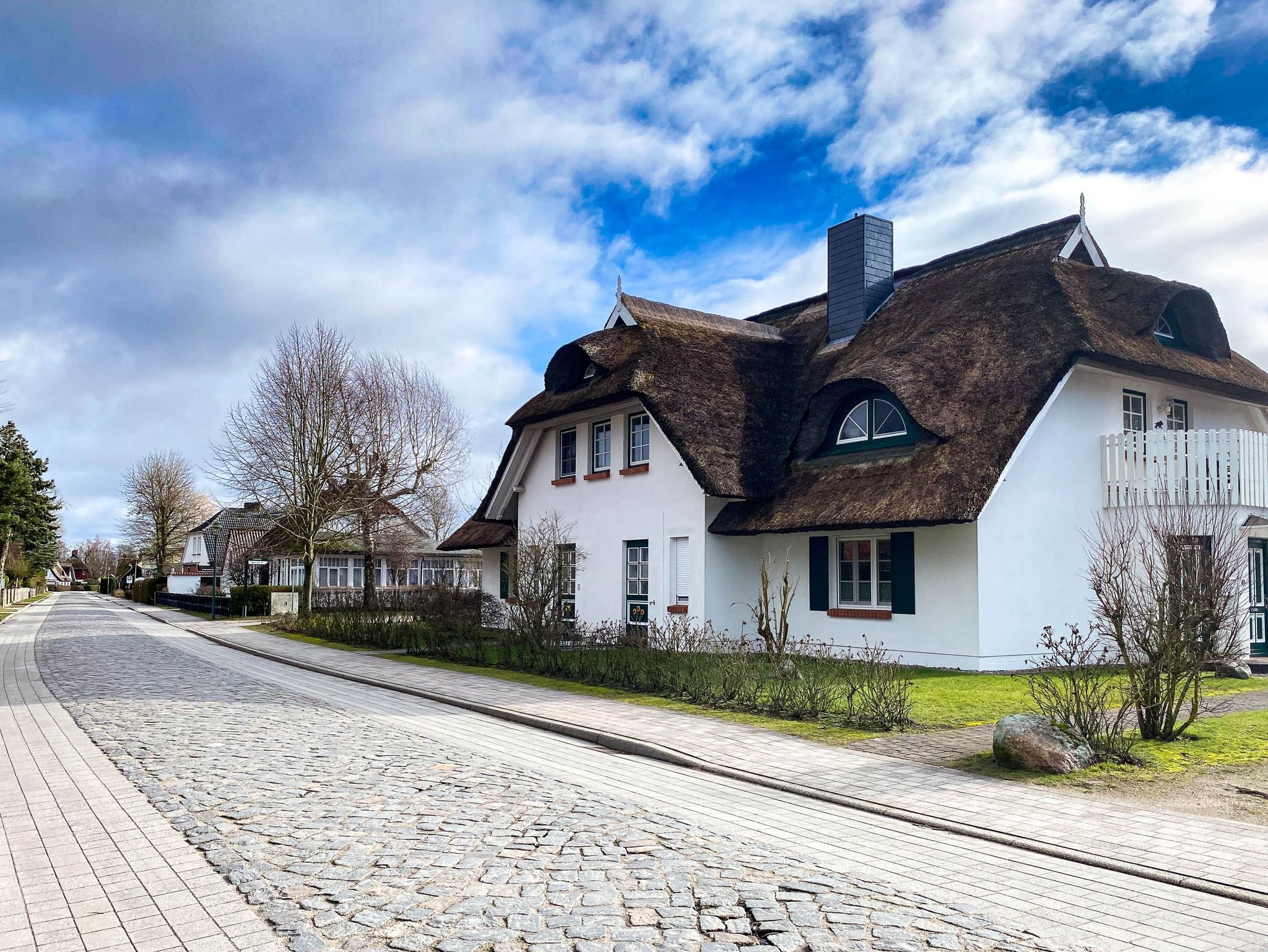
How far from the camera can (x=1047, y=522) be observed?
57.6ft

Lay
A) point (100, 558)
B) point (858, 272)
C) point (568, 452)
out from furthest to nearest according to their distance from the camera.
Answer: point (100, 558) → point (568, 452) → point (858, 272)

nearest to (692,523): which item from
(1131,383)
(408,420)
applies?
(1131,383)

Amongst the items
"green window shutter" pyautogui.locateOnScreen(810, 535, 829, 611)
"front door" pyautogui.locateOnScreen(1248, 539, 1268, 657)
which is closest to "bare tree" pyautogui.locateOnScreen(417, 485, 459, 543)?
"green window shutter" pyautogui.locateOnScreen(810, 535, 829, 611)

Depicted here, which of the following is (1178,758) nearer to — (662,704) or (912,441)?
(662,704)

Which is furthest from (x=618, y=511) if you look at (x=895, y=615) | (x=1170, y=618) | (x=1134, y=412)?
(x=1170, y=618)

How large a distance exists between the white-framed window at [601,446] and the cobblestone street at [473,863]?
14.5 m

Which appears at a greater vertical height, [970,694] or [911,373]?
[911,373]

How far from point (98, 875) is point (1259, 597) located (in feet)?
69.0

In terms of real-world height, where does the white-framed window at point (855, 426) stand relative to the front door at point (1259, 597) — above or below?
above

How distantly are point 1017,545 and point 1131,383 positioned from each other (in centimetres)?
480

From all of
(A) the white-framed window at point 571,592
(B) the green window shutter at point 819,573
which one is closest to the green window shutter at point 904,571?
(B) the green window shutter at point 819,573

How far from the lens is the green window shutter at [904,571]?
1770cm

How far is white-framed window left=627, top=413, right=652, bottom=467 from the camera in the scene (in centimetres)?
2286

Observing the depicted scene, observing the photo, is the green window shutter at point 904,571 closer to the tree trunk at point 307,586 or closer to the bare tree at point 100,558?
the tree trunk at point 307,586
